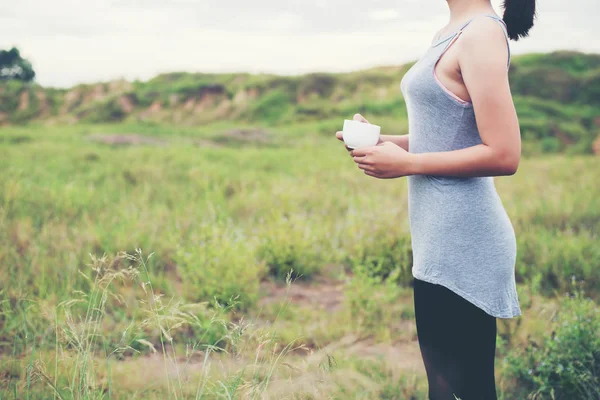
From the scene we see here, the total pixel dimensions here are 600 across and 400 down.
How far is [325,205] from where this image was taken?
271 inches

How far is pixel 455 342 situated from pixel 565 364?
174cm

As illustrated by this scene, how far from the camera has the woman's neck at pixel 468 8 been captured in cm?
148

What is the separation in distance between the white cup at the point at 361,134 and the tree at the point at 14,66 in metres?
34.5

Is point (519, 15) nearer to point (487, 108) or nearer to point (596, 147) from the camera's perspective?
point (487, 108)

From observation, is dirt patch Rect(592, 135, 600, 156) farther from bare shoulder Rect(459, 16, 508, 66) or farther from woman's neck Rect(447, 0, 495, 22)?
bare shoulder Rect(459, 16, 508, 66)

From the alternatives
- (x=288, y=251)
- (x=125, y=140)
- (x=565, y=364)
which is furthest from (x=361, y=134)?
(x=125, y=140)

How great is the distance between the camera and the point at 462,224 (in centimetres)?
150

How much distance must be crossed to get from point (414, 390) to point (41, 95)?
25485mm

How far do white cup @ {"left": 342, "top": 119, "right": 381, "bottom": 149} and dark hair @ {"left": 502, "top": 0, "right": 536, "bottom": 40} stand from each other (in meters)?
0.56

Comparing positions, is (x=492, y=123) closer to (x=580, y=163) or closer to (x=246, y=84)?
(x=580, y=163)

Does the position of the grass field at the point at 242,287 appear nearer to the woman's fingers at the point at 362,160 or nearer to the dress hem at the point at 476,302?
the dress hem at the point at 476,302

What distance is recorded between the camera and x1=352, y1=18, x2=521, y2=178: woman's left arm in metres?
1.34

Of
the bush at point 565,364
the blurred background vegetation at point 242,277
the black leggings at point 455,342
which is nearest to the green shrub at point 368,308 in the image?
the blurred background vegetation at point 242,277

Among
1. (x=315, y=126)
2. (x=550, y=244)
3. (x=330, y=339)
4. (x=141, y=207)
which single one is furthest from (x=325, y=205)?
(x=315, y=126)
